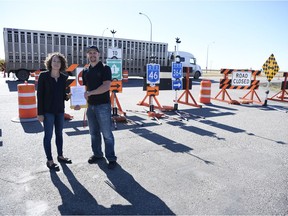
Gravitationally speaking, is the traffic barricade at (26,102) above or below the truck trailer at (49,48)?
below

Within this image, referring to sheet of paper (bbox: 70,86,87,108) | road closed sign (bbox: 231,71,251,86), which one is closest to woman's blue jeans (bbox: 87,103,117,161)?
sheet of paper (bbox: 70,86,87,108)

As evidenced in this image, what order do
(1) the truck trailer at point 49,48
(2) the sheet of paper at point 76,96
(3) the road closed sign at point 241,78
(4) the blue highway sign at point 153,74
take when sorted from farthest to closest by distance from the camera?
1. (1) the truck trailer at point 49,48
2. (3) the road closed sign at point 241,78
3. (4) the blue highway sign at point 153,74
4. (2) the sheet of paper at point 76,96

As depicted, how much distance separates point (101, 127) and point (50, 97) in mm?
979

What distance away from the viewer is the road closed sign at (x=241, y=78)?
12.0 metres

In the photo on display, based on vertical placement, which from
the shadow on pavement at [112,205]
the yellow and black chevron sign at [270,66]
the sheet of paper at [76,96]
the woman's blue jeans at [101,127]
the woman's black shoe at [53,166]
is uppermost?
the yellow and black chevron sign at [270,66]

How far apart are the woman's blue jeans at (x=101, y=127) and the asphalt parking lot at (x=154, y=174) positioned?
0.25 m

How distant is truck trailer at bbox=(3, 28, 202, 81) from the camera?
63.3ft

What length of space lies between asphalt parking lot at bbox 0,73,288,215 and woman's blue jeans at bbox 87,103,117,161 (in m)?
0.25

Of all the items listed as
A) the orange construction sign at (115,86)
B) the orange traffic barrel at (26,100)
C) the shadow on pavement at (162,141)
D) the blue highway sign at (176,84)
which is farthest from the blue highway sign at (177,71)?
the orange traffic barrel at (26,100)

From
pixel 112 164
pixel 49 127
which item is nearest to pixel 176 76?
pixel 112 164

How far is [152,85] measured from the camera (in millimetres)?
8680

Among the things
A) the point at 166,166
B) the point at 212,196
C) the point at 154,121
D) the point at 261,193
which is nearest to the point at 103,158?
the point at 166,166

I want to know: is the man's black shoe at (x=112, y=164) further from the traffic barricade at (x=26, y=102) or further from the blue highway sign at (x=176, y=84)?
the blue highway sign at (x=176, y=84)

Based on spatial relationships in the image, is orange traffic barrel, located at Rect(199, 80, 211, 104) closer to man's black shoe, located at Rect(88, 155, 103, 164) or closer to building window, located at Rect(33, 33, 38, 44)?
man's black shoe, located at Rect(88, 155, 103, 164)
